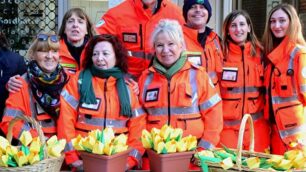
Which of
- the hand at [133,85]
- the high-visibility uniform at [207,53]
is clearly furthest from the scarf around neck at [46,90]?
the high-visibility uniform at [207,53]

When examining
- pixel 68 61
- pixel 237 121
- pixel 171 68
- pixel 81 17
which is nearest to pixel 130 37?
pixel 81 17

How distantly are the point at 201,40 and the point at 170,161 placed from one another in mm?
1477

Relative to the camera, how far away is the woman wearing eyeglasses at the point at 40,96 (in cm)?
306

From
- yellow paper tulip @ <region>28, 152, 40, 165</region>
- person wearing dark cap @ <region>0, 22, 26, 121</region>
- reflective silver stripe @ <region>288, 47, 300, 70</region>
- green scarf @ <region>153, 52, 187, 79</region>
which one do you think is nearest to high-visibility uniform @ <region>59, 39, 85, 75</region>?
person wearing dark cap @ <region>0, 22, 26, 121</region>

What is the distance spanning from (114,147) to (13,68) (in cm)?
151

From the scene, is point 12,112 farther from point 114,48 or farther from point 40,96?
point 114,48

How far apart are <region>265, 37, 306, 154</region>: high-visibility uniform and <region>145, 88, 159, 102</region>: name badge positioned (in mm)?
1037

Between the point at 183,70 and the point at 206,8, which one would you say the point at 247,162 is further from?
the point at 206,8

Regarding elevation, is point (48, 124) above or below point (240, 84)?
below

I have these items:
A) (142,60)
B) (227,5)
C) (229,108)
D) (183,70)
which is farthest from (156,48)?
(227,5)

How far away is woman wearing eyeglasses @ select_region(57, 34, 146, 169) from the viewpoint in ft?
9.63

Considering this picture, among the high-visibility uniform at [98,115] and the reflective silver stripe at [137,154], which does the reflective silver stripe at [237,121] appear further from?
the reflective silver stripe at [137,154]

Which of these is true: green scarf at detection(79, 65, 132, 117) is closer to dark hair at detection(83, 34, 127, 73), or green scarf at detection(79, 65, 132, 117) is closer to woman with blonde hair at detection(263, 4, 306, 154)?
dark hair at detection(83, 34, 127, 73)

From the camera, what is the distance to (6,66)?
353cm
